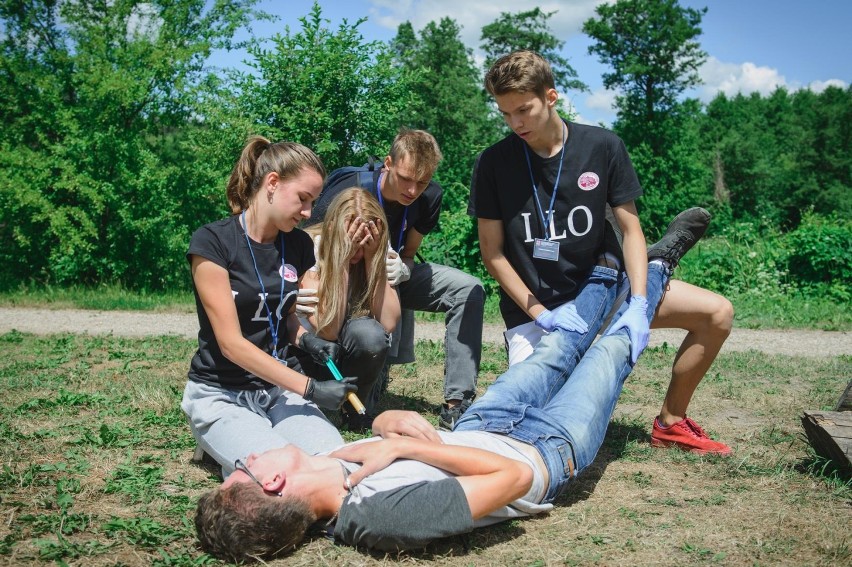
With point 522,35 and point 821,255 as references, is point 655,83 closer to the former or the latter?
point 522,35

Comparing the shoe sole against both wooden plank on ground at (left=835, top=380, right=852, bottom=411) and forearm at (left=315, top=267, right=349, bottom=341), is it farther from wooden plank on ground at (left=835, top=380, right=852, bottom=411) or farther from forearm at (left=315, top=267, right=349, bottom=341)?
forearm at (left=315, top=267, right=349, bottom=341)

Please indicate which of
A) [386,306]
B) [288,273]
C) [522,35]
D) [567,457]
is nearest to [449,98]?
[522,35]

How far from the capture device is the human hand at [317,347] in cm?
388

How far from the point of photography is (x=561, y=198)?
396cm

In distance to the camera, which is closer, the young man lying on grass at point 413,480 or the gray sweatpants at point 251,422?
the young man lying on grass at point 413,480

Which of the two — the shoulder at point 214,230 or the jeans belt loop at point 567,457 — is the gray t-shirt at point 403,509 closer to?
the jeans belt loop at point 567,457

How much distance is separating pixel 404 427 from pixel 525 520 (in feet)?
2.08

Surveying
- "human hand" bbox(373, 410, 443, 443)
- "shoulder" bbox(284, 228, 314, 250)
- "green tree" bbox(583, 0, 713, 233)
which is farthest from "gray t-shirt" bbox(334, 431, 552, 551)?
"green tree" bbox(583, 0, 713, 233)

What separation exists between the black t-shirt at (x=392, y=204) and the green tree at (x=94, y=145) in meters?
8.07

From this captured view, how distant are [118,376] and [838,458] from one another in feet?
15.3

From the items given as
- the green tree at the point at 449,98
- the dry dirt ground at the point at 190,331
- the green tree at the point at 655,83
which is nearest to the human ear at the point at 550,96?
the dry dirt ground at the point at 190,331

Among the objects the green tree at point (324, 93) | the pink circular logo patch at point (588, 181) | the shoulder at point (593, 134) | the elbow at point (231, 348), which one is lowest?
A: the elbow at point (231, 348)

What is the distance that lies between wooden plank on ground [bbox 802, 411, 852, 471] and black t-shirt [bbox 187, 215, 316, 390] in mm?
2471

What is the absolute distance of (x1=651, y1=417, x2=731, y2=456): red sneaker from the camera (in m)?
3.95
